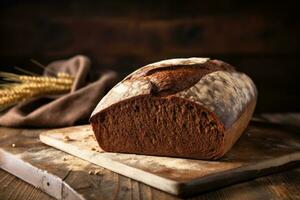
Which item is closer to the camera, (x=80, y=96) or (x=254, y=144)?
(x=254, y=144)

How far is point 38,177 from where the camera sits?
1.51m

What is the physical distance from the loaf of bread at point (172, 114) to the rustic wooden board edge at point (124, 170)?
9 centimetres

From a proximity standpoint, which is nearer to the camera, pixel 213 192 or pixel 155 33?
pixel 213 192

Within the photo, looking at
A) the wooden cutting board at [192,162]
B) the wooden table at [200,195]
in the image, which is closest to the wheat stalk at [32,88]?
the wooden cutting board at [192,162]

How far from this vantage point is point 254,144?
5.90 feet

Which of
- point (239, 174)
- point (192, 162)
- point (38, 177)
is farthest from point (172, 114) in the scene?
point (38, 177)

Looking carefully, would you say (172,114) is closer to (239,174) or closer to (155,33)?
(239,174)

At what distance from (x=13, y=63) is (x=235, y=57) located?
165 centimetres

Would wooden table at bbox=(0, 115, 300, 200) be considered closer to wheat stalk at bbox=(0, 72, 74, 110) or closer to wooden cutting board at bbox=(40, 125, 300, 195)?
wooden cutting board at bbox=(40, 125, 300, 195)

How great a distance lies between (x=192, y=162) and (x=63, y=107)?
97 cm

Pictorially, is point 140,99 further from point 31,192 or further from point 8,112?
point 8,112

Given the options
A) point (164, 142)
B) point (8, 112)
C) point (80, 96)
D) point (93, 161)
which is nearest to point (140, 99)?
point (164, 142)

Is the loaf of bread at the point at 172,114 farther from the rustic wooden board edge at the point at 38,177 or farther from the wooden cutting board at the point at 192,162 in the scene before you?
the rustic wooden board edge at the point at 38,177

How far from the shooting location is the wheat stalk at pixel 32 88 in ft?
7.21
